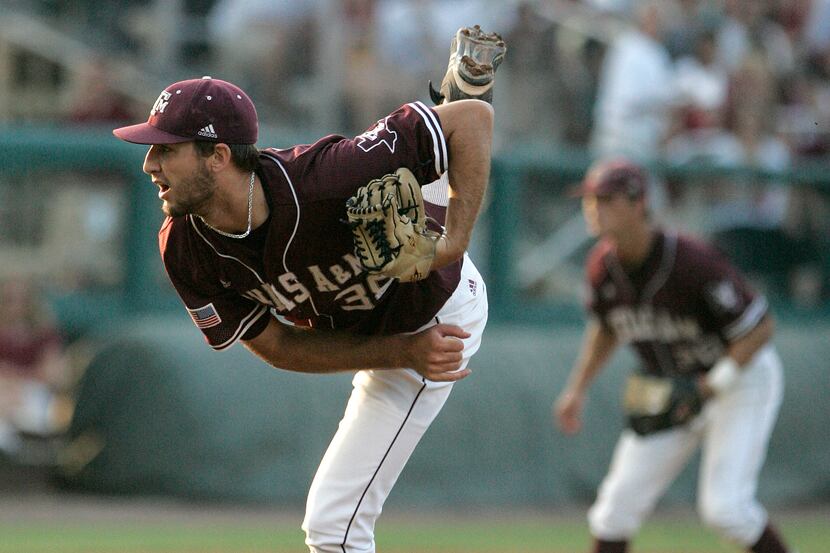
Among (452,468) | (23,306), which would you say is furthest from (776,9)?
(23,306)

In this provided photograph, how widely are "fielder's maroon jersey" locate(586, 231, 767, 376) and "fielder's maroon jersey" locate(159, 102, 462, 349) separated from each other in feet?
7.30

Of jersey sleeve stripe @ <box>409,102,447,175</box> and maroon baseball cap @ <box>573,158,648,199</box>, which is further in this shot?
maroon baseball cap @ <box>573,158,648,199</box>

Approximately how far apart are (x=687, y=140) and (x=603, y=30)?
1.16m

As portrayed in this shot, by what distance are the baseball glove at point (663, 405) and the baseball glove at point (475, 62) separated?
8.40ft

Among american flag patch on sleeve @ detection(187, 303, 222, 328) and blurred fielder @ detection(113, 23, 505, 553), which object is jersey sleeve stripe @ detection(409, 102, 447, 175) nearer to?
blurred fielder @ detection(113, 23, 505, 553)

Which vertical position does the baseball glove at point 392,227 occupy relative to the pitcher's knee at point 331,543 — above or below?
above

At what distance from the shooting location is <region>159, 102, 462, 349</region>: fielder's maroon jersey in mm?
4176

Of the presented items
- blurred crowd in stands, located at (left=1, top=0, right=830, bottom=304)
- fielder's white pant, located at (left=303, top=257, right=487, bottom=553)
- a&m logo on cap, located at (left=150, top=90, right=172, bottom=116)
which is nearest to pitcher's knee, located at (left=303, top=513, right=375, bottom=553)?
fielder's white pant, located at (left=303, top=257, right=487, bottom=553)

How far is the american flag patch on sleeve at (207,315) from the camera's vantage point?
4457 mm

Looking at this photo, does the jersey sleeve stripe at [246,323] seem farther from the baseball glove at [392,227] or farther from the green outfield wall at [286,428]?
the green outfield wall at [286,428]

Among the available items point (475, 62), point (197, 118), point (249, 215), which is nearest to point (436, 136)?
point (475, 62)

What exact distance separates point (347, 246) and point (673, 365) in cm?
310

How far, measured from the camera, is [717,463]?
659cm

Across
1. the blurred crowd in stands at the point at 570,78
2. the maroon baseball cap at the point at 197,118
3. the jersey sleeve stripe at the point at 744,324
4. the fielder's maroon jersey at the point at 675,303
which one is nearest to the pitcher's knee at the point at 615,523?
the fielder's maroon jersey at the point at 675,303
